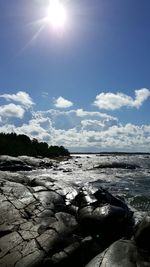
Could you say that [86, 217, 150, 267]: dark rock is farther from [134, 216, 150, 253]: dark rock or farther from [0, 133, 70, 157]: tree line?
[0, 133, 70, 157]: tree line

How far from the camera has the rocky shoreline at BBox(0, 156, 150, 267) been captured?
28.7 ft

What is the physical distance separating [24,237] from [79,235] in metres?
2.31

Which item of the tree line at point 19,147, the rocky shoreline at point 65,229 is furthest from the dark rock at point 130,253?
the tree line at point 19,147

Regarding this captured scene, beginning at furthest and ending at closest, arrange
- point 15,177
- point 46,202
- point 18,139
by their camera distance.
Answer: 1. point 18,139
2. point 15,177
3. point 46,202

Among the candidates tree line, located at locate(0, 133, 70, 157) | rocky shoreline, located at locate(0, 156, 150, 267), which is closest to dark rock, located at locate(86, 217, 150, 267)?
rocky shoreline, located at locate(0, 156, 150, 267)

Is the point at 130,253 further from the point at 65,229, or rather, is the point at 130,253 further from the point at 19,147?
the point at 19,147

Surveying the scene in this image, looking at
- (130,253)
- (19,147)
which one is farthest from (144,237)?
(19,147)

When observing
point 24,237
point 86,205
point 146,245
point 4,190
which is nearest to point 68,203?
point 86,205

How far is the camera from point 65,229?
10516 mm

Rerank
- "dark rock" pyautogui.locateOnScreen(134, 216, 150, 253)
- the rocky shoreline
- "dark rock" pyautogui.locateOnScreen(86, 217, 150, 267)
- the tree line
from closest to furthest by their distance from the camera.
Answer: "dark rock" pyautogui.locateOnScreen(86, 217, 150, 267), the rocky shoreline, "dark rock" pyautogui.locateOnScreen(134, 216, 150, 253), the tree line

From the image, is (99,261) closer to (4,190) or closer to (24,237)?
(24,237)

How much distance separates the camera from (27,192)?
14.1m

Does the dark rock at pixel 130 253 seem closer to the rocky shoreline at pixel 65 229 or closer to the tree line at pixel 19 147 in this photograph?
the rocky shoreline at pixel 65 229

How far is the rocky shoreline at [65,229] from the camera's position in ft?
28.7
